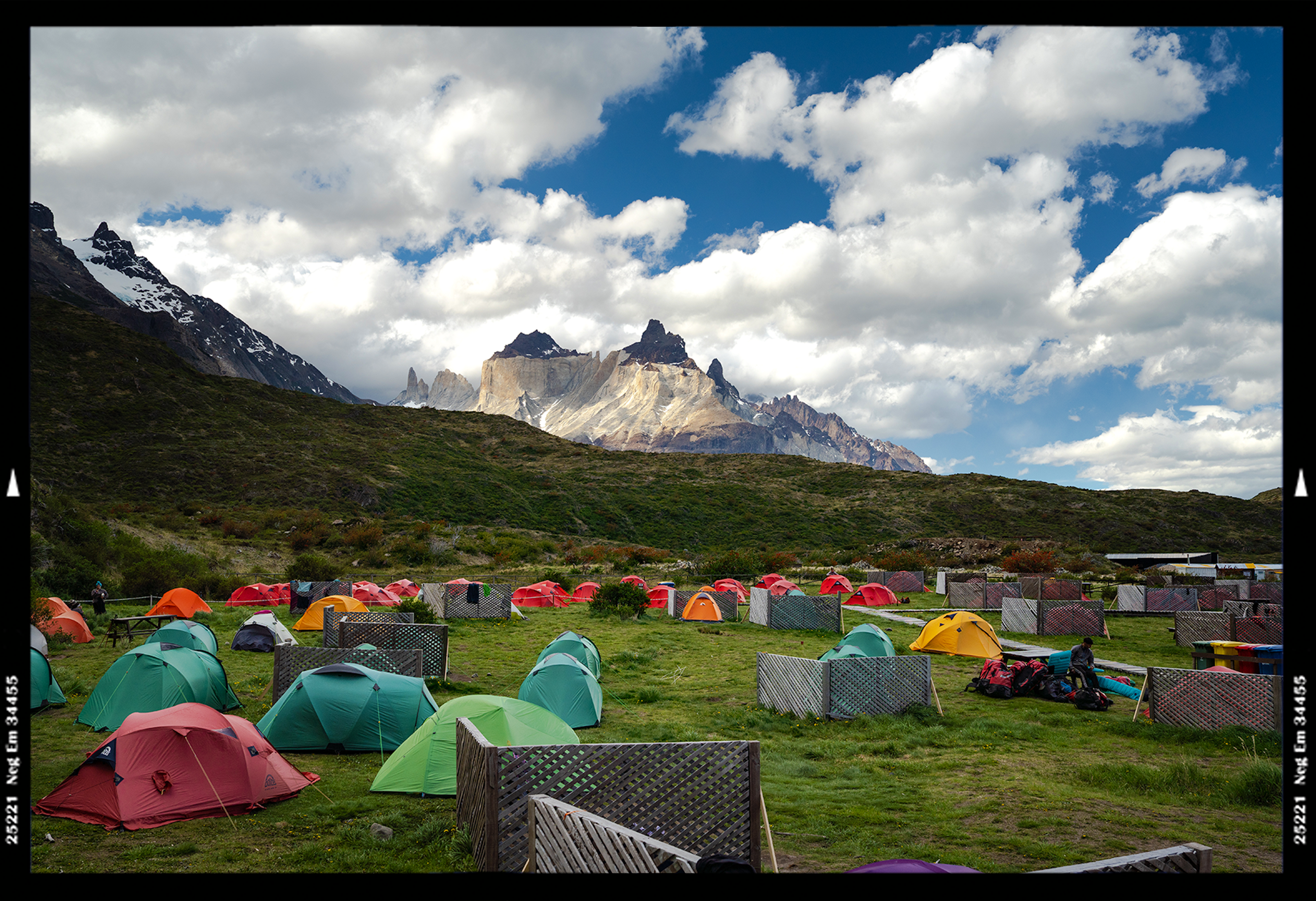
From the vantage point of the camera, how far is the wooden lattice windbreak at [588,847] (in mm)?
3980

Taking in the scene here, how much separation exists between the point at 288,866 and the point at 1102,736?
40.5ft

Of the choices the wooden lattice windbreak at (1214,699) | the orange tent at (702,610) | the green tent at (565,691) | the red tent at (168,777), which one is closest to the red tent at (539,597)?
the orange tent at (702,610)

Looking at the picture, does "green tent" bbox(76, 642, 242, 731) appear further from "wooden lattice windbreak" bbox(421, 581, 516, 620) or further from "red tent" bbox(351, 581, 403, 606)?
"red tent" bbox(351, 581, 403, 606)

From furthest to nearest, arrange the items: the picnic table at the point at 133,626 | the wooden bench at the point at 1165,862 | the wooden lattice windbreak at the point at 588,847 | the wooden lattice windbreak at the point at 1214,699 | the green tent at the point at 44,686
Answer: the picnic table at the point at 133,626 → the green tent at the point at 44,686 → the wooden lattice windbreak at the point at 1214,699 → the wooden lattice windbreak at the point at 588,847 → the wooden bench at the point at 1165,862

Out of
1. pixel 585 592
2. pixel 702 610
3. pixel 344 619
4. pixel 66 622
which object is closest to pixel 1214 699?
pixel 702 610

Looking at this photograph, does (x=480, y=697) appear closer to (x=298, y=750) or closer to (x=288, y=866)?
(x=288, y=866)

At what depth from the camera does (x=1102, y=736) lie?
11953 millimetres

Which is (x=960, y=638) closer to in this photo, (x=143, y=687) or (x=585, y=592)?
(x=585, y=592)

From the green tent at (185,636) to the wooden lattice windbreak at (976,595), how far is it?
2861cm

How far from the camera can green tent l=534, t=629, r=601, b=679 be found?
14734 millimetres

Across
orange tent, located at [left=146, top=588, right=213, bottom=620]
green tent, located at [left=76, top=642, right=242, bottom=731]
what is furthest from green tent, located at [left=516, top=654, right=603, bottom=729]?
orange tent, located at [left=146, top=588, right=213, bottom=620]

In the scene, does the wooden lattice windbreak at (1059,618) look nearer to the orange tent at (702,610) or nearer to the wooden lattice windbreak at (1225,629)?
the wooden lattice windbreak at (1225,629)

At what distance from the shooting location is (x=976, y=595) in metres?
31.7

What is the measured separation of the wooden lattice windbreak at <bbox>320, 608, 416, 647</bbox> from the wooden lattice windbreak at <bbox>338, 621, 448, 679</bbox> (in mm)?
625
